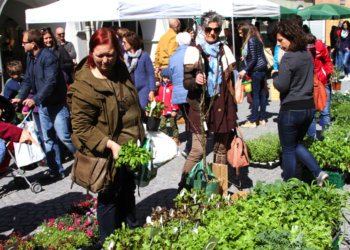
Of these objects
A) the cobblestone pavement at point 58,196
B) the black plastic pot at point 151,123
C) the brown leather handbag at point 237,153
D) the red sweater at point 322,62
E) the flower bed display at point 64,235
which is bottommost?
the cobblestone pavement at point 58,196

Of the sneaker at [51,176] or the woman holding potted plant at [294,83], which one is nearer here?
the woman holding potted plant at [294,83]

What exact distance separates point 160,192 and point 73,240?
1.82 metres

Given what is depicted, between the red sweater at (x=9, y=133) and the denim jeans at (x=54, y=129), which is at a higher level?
the red sweater at (x=9, y=133)

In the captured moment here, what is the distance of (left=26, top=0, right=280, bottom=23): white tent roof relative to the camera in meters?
8.06

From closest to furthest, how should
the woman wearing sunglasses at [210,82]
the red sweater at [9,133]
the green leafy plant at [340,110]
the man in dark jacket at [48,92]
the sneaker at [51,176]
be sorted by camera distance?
the red sweater at [9,133]
the woman wearing sunglasses at [210,82]
the man in dark jacket at [48,92]
the sneaker at [51,176]
the green leafy plant at [340,110]

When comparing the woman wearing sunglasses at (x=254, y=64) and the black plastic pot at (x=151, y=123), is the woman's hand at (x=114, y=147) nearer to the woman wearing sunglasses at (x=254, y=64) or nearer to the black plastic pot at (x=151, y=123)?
the black plastic pot at (x=151, y=123)

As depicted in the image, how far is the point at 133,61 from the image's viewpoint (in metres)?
5.68

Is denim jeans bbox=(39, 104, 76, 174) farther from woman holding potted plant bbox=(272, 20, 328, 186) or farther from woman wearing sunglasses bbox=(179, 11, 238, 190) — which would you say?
woman holding potted plant bbox=(272, 20, 328, 186)

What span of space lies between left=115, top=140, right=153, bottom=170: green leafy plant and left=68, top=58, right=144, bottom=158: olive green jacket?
0.56 ft

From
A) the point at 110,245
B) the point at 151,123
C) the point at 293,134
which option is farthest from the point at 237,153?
the point at 110,245

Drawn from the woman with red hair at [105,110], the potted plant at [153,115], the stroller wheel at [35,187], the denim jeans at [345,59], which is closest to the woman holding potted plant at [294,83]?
the potted plant at [153,115]

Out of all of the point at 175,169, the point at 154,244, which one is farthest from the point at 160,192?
the point at 154,244

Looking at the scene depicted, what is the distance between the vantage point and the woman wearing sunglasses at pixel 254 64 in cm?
764

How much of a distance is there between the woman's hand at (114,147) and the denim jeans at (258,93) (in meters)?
5.82
